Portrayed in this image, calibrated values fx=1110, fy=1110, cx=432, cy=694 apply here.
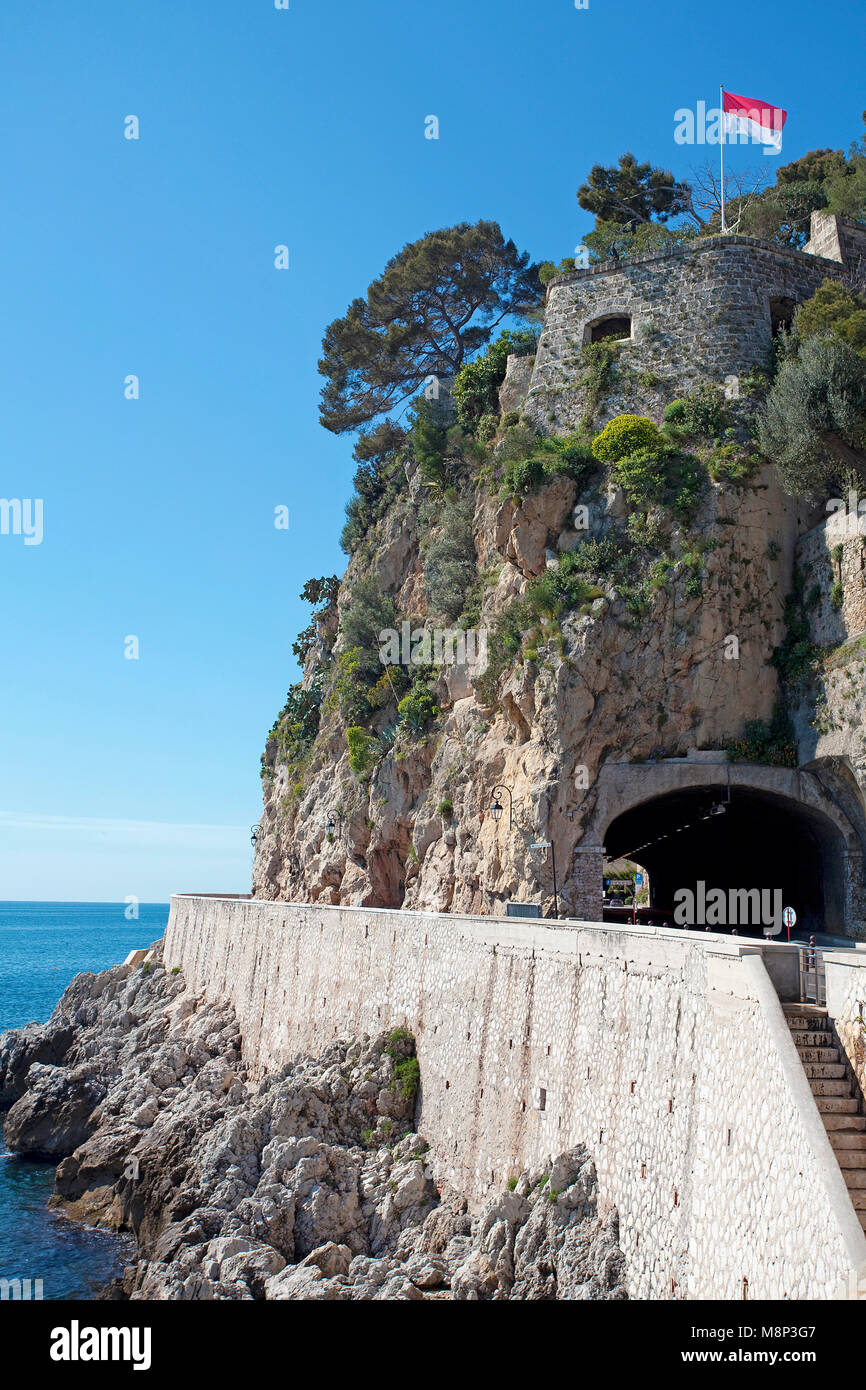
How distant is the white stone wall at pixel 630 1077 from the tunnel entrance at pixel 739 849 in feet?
29.2

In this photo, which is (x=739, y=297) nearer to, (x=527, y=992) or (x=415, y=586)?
(x=415, y=586)

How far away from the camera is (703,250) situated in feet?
101

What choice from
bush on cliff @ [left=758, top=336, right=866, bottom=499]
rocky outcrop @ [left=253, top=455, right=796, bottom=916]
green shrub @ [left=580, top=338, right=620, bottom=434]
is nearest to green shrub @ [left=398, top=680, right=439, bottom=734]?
rocky outcrop @ [left=253, top=455, right=796, bottom=916]

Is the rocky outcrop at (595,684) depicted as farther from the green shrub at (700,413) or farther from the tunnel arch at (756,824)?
the green shrub at (700,413)

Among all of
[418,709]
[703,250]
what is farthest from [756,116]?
[418,709]

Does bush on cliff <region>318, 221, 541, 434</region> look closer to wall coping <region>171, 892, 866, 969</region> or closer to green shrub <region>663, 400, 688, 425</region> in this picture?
green shrub <region>663, 400, 688, 425</region>

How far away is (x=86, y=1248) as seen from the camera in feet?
78.2

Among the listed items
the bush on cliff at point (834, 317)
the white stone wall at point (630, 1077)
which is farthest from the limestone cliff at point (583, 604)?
the white stone wall at point (630, 1077)

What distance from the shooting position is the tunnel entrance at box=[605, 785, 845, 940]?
26484mm

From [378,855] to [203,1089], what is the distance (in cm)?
896

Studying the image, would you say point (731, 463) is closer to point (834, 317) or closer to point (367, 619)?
Answer: point (834, 317)

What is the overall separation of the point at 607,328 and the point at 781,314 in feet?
16.0
